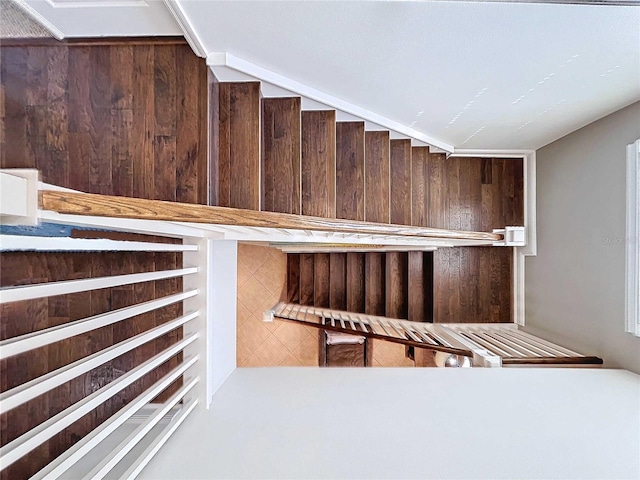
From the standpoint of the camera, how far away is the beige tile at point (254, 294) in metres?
4.18

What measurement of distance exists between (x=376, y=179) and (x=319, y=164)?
0.60 metres

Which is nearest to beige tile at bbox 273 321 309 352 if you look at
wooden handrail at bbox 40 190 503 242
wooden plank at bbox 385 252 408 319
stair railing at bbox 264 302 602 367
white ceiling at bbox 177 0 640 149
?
stair railing at bbox 264 302 602 367

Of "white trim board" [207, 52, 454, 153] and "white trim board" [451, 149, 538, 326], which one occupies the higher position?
"white trim board" [207, 52, 454, 153]

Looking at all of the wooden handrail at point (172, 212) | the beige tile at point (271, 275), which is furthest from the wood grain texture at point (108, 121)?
the beige tile at point (271, 275)

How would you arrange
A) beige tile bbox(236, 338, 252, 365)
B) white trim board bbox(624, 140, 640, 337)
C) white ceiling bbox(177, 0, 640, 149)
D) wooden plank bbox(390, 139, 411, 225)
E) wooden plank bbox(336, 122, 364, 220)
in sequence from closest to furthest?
white ceiling bbox(177, 0, 640, 149) → white trim board bbox(624, 140, 640, 337) → wooden plank bbox(336, 122, 364, 220) → wooden plank bbox(390, 139, 411, 225) → beige tile bbox(236, 338, 252, 365)

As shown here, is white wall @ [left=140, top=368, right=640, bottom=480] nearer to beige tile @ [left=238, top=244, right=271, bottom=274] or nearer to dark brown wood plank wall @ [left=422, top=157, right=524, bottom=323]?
dark brown wood plank wall @ [left=422, top=157, right=524, bottom=323]

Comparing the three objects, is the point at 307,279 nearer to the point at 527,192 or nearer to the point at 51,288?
the point at 527,192

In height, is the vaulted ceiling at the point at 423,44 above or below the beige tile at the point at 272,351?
above

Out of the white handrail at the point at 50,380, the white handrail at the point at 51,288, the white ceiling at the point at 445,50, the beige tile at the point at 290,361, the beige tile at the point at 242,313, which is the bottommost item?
the beige tile at the point at 290,361

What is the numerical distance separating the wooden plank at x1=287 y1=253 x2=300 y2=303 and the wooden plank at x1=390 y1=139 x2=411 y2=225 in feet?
5.90

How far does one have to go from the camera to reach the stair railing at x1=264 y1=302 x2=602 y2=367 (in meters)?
2.40

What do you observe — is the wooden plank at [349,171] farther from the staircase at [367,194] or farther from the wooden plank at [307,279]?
the wooden plank at [307,279]

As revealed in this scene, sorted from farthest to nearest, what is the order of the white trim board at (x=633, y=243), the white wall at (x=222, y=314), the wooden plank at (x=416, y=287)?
the wooden plank at (x=416, y=287) → the white trim board at (x=633, y=243) → the white wall at (x=222, y=314)

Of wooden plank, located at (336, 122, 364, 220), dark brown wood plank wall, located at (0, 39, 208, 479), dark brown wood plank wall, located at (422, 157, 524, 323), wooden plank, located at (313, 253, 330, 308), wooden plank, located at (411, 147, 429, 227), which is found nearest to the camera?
dark brown wood plank wall, located at (0, 39, 208, 479)
